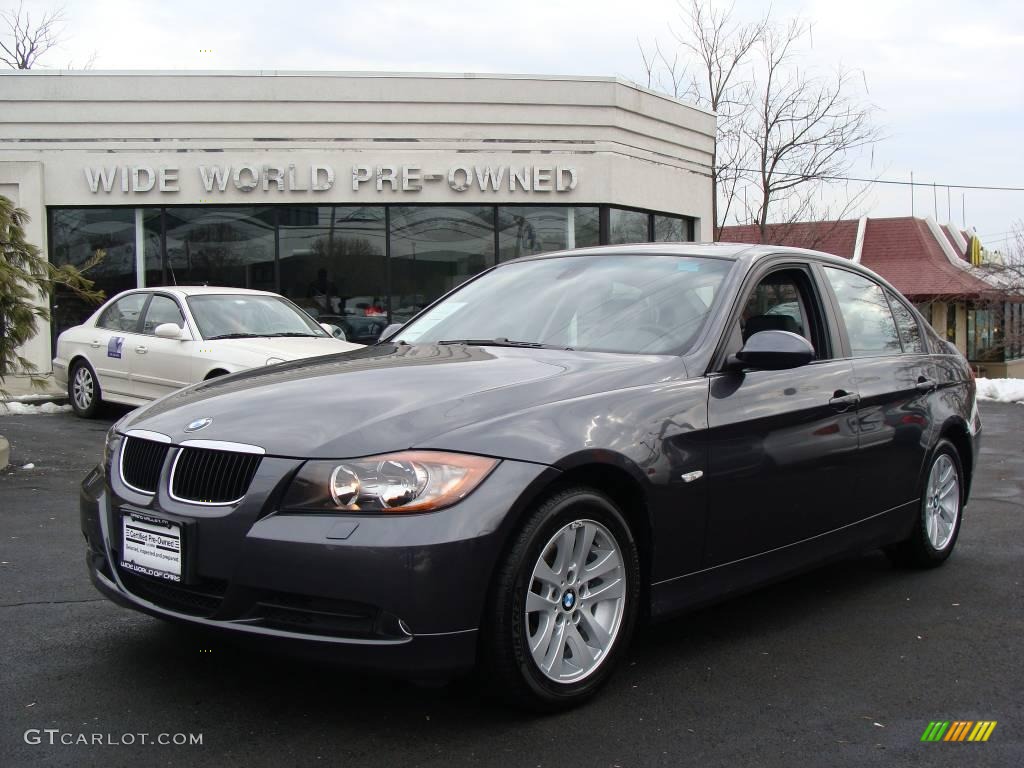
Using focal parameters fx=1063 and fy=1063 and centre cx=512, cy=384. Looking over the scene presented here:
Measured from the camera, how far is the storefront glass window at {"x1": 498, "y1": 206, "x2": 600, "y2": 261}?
18531 millimetres

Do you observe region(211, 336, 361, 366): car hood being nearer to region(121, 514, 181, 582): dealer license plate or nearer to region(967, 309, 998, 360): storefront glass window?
region(121, 514, 181, 582): dealer license plate

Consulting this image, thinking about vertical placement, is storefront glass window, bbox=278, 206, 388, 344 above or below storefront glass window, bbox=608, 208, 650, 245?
below

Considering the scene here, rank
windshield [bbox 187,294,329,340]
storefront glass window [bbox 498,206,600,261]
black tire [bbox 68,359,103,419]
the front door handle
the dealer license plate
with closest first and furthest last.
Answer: the dealer license plate, the front door handle, windshield [bbox 187,294,329,340], black tire [bbox 68,359,103,419], storefront glass window [bbox 498,206,600,261]

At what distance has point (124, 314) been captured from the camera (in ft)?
39.7

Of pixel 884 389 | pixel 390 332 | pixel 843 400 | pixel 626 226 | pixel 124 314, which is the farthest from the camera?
pixel 626 226

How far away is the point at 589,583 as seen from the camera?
360 cm

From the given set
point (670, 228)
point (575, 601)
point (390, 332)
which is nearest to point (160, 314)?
point (390, 332)

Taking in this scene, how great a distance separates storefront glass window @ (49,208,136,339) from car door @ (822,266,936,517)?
48.6 feet

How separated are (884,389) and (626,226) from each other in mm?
14768

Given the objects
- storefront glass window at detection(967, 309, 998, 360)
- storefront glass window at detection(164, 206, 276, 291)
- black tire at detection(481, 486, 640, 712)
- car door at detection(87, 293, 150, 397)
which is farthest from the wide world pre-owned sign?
storefront glass window at detection(967, 309, 998, 360)

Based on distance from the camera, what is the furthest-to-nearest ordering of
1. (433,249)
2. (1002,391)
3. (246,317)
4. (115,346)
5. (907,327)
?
(433,249) < (1002,391) < (115,346) < (246,317) < (907,327)

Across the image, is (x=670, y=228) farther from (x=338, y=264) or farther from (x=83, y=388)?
(x=83, y=388)

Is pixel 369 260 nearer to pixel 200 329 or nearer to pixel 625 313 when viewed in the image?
pixel 200 329

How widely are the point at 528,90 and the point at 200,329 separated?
30.6 ft
